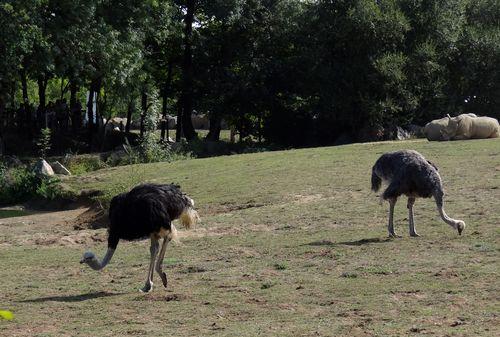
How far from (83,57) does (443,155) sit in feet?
45.0

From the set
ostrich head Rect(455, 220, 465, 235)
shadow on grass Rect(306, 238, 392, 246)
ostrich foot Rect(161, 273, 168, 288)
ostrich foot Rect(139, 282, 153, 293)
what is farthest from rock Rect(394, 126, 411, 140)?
ostrich foot Rect(139, 282, 153, 293)

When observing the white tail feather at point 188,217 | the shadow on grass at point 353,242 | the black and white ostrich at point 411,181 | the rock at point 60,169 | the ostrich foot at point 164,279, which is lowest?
the ostrich foot at point 164,279

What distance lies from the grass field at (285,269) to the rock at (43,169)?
3.99 meters

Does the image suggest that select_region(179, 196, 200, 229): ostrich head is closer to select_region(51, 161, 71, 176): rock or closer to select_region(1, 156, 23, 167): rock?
select_region(51, 161, 71, 176): rock

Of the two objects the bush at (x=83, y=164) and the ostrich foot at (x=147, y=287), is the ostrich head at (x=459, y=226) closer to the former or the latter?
the ostrich foot at (x=147, y=287)

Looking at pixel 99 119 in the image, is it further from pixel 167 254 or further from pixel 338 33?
pixel 167 254

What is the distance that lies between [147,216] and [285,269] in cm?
220

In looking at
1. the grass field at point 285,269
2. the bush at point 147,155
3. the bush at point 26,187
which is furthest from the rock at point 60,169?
the grass field at point 285,269

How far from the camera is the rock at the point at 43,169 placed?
2592 cm

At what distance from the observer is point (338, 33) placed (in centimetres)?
3625

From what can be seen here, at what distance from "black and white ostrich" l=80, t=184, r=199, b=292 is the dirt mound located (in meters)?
7.70

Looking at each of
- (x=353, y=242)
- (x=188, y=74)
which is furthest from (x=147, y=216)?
(x=188, y=74)

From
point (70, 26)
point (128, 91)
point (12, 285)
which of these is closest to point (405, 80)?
point (128, 91)

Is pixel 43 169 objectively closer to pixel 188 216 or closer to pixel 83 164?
pixel 83 164
